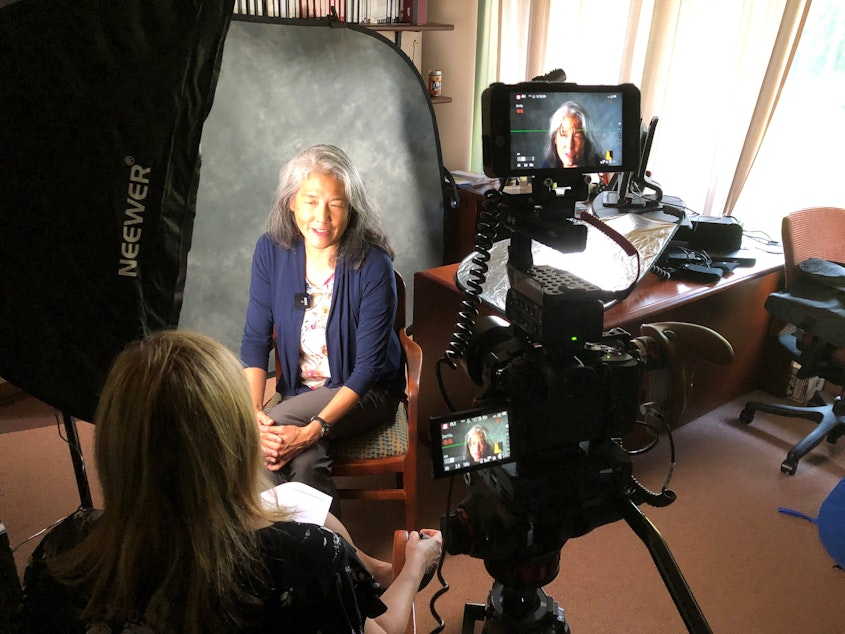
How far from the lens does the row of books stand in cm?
258

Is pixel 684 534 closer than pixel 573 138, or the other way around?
pixel 573 138

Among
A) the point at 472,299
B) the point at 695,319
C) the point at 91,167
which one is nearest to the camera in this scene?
the point at 91,167

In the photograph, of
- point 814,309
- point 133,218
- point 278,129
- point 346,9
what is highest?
point 346,9

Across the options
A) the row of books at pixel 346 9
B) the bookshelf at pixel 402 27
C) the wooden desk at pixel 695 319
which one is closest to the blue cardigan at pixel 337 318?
the wooden desk at pixel 695 319

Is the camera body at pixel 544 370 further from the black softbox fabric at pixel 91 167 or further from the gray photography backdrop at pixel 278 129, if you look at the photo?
the gray photography backdrop at pixel 278 129

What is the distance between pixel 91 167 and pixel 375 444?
1.14 metres

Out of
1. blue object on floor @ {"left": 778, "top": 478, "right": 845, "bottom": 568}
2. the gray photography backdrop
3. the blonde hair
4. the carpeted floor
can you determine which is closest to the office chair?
the carpeted floor

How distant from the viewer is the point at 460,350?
0.98 m

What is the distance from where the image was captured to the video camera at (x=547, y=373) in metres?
0.82

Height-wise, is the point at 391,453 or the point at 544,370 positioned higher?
the point at 544,370

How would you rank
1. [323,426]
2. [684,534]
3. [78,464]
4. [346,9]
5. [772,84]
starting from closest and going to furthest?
[78,464]
[323,426]
[684,534]
[772,84]
[346,9]

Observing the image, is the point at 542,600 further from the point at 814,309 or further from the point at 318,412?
the point at 814,309

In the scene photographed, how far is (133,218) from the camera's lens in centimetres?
85

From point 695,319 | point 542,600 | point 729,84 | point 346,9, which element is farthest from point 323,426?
point 729,84
